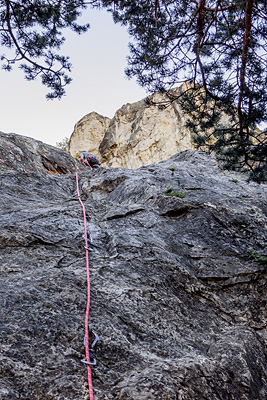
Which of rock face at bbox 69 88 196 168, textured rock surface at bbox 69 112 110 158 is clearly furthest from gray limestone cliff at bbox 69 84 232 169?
textured rock surface at bbox 69 112 110 158

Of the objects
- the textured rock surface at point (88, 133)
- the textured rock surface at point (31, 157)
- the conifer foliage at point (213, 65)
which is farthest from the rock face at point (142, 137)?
the conifer foliage at point (213, 65)

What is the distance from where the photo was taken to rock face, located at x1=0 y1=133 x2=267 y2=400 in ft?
9.85

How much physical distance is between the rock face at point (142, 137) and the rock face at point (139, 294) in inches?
668

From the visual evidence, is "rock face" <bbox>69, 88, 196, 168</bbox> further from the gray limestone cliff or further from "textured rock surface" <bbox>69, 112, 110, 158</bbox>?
"textured rock surface" <bbox>69, 112, 110, 158</bbox>

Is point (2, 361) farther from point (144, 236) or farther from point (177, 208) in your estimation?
point (177, 208)

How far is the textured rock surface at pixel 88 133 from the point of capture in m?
33.3

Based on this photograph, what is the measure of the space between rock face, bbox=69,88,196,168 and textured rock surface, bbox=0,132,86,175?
1115 centimetres

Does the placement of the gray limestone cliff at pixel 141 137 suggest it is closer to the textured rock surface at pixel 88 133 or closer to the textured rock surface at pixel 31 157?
the textured rock surface at pixel 88 133

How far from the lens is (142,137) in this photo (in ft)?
89.5

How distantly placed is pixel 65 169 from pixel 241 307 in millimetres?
10707

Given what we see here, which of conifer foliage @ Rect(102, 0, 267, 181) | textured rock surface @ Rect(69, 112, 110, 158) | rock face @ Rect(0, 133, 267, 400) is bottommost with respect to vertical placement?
rock face @ Rect(0, 133, 267, 400)

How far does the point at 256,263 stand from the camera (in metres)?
5.79

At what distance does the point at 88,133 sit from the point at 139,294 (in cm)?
3082

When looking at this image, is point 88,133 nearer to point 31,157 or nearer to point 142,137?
point 142,137
